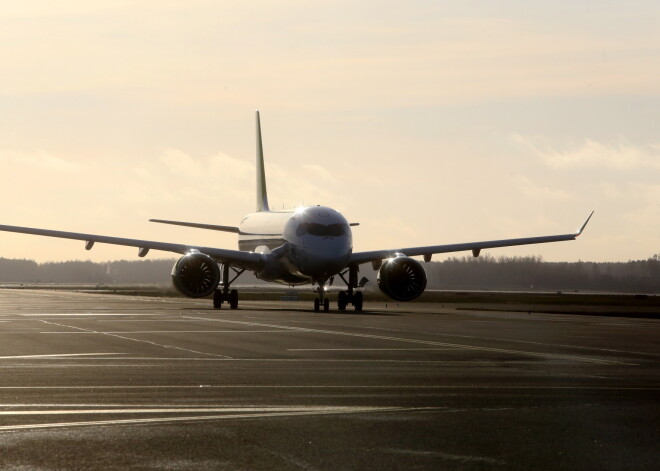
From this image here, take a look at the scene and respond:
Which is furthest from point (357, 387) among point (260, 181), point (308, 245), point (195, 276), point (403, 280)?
point (260, 181)

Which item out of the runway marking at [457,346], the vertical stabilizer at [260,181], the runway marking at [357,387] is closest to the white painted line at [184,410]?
the runway marking at [357,387]

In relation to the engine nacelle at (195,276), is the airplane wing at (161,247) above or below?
above

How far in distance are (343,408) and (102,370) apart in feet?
21.3

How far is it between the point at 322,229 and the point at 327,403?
3867 centimetres

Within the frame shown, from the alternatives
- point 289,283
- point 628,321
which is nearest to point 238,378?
point 628,321

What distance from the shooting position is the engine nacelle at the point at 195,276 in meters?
52.4

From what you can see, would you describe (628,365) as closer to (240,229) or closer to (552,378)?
(552,378)

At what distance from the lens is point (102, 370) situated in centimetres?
1905

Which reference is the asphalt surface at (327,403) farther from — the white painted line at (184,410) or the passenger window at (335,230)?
the passenger window at (335,230)

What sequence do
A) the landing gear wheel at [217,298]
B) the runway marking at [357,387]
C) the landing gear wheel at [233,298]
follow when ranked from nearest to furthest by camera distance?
1. the runway marking at [357,387]
2. the landing gear wheel at [233,298]
3. the landing gear wheel at [217,298]

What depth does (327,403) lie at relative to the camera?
46.9 feet

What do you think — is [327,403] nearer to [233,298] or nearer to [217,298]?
[233,298]

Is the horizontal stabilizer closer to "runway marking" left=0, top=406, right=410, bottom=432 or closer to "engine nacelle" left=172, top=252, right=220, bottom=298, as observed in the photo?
"engine nacelle" left=172, top=252, right=220, bottom=298

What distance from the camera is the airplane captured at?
173 ft
